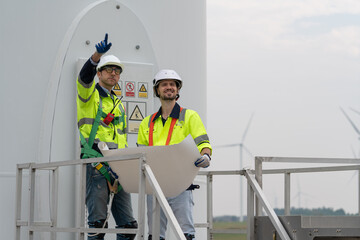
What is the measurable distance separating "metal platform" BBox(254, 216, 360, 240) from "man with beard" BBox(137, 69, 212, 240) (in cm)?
70

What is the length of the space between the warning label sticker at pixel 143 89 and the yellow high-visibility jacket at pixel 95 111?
918 millimetres

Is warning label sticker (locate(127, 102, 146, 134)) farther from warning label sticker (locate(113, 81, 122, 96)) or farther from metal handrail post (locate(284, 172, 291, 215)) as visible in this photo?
metal handrail post (locate(284, 172, 291, 215))

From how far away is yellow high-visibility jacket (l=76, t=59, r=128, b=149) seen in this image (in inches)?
260

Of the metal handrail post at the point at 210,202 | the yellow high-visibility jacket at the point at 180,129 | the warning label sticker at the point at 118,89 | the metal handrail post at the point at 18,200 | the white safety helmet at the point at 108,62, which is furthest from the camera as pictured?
the warning label sticker at the point at 118,89

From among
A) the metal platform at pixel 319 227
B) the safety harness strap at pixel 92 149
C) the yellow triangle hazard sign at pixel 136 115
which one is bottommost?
the metal platform at pixel 319 227

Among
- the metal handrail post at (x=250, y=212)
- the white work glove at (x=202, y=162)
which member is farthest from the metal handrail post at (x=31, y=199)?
the metal handrail post at (x=250, y=212)

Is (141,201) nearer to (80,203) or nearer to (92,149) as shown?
(80,203)

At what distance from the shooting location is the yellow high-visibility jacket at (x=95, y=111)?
21.6ft

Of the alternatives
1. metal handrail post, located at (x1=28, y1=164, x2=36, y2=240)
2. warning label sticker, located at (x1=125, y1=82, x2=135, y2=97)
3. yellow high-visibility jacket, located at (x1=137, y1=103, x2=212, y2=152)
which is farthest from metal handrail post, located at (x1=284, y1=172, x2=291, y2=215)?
metal handrail post, located at (x1=28, y1=164, x2=36, y2=240)

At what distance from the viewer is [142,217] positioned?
216 inches

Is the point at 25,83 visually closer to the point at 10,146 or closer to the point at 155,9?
the point at 10,146

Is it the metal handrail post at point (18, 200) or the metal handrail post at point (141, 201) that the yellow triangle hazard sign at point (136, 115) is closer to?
the metal handrail post at point (18, 200)

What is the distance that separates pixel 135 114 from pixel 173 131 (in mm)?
1494

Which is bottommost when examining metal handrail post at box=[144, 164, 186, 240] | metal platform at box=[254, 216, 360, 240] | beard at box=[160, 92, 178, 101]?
metal platform at box=[254, 216, 360, 240]
